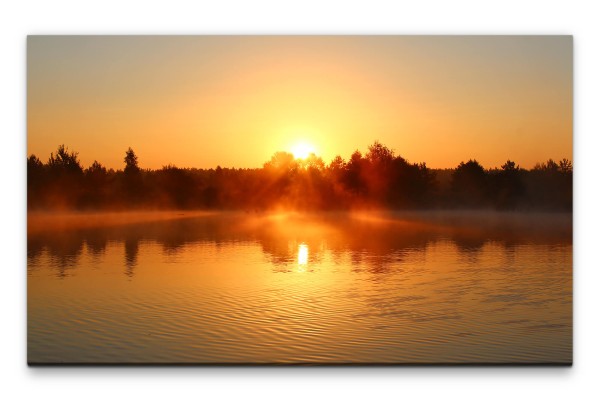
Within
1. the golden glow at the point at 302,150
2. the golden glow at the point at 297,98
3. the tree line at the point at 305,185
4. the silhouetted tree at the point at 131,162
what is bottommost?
the tree line at the point at 305,185

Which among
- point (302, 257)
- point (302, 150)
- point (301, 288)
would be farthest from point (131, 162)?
point (301, 288)

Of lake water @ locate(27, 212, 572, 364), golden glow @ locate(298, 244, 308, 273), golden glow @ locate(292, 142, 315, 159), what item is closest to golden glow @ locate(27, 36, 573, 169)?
golden glow @ locate(292, 142, 315, 159)

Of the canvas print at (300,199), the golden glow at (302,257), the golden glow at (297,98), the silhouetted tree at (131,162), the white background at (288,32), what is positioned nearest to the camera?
the white background at (288,32)

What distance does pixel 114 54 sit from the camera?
548 centimetres

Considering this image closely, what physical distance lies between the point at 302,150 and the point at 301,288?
109 cm

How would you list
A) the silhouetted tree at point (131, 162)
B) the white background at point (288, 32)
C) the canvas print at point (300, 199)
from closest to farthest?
1. the white background at point (288, 32)
2. the canvas print at point (300, 199)
3. the silhouetted tree at point (131, 162)

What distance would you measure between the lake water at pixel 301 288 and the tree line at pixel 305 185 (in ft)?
0.40

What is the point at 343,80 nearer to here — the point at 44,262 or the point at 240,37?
the point at 240,37

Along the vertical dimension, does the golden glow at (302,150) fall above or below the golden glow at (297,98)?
below

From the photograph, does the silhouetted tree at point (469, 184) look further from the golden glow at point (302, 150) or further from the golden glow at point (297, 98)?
the golden glow at point (302, 150)

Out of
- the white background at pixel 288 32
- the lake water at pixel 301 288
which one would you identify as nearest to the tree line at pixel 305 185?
the lake water at pixel 301 288

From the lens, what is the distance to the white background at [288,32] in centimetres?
515

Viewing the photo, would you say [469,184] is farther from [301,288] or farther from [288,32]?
[288,32]

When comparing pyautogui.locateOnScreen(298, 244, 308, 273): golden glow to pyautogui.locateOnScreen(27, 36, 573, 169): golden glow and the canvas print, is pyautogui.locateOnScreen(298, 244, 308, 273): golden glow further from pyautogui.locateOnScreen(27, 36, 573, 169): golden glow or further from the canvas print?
pyautogui.locateOnScreen(27, 36, 573, 169): golden glow
